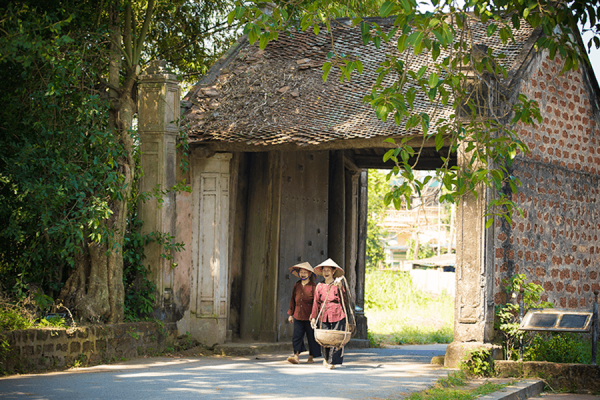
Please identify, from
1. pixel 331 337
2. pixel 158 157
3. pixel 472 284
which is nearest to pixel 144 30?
pixel 158 157

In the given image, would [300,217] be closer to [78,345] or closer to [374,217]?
[78,345]

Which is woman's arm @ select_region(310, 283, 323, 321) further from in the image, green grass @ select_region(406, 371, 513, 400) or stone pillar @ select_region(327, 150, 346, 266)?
stone pillar @ select_region(327, 150, 346, 266)

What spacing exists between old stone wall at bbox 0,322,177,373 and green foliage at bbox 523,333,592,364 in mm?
5171

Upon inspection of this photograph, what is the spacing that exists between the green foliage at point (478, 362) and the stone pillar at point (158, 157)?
14.5 feet

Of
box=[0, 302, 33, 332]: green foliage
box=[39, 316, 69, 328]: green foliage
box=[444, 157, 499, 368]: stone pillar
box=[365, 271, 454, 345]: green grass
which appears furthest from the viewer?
box=[365, 271, 454, 345]: green grass

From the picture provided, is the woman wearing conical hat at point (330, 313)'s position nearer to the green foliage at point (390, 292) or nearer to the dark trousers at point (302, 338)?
the dark trousers at point (302, 338)

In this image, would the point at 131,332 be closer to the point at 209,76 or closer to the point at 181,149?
the point at 181,149

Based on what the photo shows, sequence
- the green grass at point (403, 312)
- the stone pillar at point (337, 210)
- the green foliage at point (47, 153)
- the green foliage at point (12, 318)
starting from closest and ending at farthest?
the green foliage at point (12, 318), the green foliage at point (47, 153), the stone pillar at point (337, 210), the green grass at point (403, 312)

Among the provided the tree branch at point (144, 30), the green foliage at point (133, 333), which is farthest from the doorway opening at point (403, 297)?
the tree branch at point (144, 30)

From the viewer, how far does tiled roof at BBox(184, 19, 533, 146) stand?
10430mm

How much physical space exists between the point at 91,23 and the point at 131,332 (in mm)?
4283

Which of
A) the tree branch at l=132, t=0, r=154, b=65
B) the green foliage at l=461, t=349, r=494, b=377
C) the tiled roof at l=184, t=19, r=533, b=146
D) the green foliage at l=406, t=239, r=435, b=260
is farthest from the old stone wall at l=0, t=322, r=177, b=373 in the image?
the green foliage at l=406, t=239, r=435, b=260

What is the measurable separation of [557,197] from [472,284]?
102 inches

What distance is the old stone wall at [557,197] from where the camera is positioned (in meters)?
10.0
